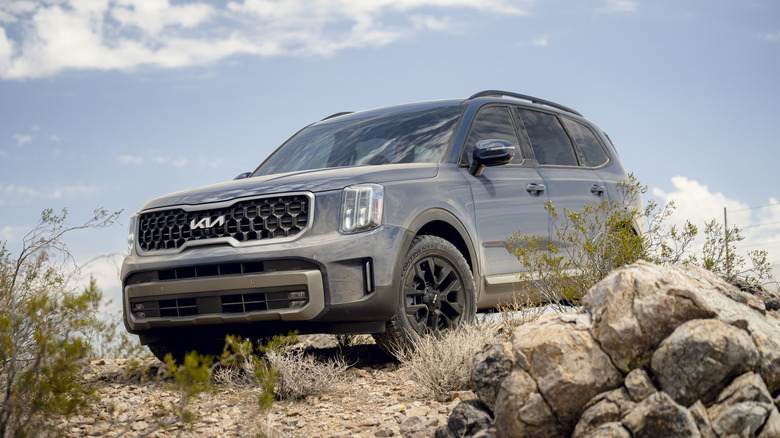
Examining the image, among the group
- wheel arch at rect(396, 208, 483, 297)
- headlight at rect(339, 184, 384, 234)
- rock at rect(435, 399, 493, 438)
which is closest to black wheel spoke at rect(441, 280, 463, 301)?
wheel arch at rect(396, 208, 483, 297)

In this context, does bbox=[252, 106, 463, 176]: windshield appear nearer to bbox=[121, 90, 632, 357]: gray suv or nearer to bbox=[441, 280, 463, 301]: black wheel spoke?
bbox=[121, 90, 632, 357]: gray suv

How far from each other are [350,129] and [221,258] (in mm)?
2195

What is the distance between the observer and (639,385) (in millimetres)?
3340

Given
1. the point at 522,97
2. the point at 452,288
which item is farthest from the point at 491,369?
the point at 522,97

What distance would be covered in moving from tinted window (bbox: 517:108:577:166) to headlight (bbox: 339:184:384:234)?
2646 millimetres

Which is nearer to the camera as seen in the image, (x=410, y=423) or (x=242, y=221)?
(x=410, y=423)

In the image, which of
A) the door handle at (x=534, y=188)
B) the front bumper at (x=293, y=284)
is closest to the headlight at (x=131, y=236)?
the front bumper at (x=293, y=284)

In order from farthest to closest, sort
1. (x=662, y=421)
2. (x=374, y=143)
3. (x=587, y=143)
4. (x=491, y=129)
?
(x=587, y=143) → (x=491, y=129) → (x=374, y=143) → (x=662, y=421)

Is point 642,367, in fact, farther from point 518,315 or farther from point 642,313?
point 518,315

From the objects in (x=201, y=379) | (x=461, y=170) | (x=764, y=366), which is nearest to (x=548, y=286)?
(x=461, y=170)

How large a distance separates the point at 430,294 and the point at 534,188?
5.92ft

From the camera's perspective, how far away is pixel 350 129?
724 centimetres

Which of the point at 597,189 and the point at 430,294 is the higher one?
the point at 597,189

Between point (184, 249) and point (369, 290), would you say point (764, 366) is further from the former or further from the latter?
point (184, 249)
